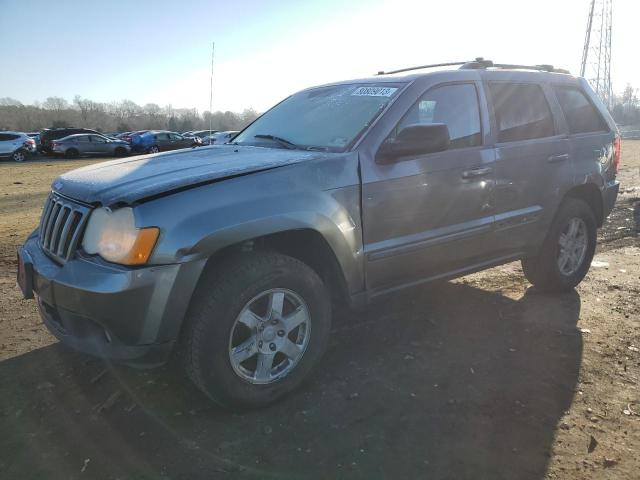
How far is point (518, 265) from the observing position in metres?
5.79

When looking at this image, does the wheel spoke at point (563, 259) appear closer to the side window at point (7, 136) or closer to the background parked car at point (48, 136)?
the side window at point (7, 136)

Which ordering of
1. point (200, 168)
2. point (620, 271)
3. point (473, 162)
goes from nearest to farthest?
1. point (200, 168)
2. point (473, 162)
3. point (620, 271)

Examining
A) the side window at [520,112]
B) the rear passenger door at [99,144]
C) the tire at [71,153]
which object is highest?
the rear passenger door at [99,144]

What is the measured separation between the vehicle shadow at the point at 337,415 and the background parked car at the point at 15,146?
81.5 feet

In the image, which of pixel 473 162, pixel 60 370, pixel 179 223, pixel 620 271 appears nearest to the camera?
pixel 179 223

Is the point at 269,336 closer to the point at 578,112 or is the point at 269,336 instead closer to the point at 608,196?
the point at 578,112

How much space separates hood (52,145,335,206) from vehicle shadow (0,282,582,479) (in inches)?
46.2

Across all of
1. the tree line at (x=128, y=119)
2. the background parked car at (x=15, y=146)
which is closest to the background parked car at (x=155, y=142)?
the background parked car at (x=15, y=146)

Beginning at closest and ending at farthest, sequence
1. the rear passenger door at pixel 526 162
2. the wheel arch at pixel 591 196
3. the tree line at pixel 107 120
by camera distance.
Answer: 1. the rear passenger door at pixel 526 162
2. the wheel arch at pixel 591 196
3. the tree line at pixel 107 120

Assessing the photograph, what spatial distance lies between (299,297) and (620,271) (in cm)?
421

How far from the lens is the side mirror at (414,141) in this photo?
3.13m

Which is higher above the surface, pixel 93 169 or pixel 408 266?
pixel 93 169

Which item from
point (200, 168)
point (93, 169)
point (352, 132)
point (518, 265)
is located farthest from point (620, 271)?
point (93, 169)

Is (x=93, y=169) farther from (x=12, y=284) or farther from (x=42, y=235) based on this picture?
Result: (x=12, y=284)
